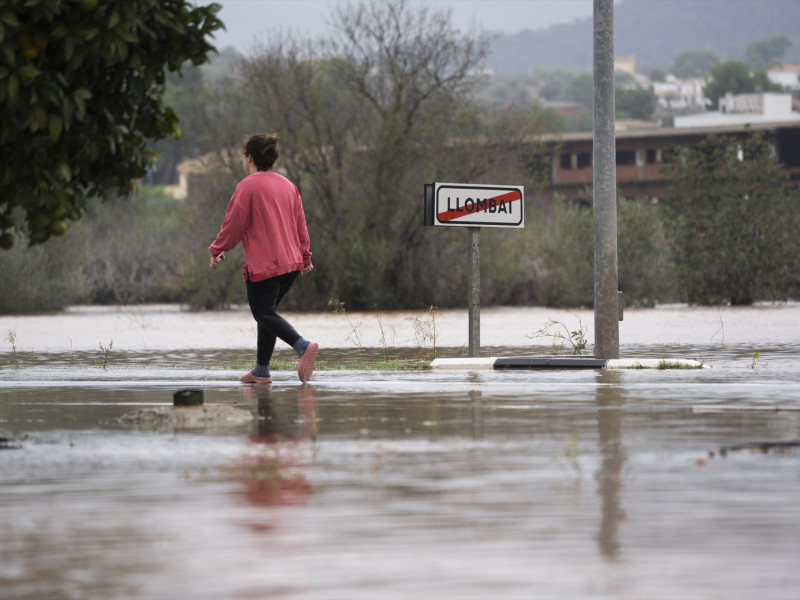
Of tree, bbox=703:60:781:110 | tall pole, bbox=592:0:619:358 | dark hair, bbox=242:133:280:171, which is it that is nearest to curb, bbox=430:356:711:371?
tall pole, bbox=592:0:619:358

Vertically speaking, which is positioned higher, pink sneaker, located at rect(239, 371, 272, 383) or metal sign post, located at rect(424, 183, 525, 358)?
metal sign post, located at rect(424, 183, 525, 358)

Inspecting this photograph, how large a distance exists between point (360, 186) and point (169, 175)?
345 ft

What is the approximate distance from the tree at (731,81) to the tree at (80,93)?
18174 centimetres

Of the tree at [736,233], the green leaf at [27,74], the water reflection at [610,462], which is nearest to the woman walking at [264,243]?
the water reflection at [610,462]

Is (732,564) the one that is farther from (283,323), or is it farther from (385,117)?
(385,117)

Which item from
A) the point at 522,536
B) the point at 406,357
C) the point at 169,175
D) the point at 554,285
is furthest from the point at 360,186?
the point at 169,175

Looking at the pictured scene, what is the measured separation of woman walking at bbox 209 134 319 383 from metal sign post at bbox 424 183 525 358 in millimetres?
2343

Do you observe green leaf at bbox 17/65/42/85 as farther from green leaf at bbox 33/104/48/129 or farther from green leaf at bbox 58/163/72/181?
green leaf at bbox 58/163/72/181

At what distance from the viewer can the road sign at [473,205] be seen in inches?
618

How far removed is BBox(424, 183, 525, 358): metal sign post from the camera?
15.7m

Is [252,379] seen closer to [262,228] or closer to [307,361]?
[307,361]

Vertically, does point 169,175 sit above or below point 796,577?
above

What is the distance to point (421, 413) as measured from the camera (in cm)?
1061

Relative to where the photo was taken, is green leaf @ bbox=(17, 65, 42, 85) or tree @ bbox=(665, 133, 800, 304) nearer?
green leaf @ bbox=(17, 65, 42, 85)
